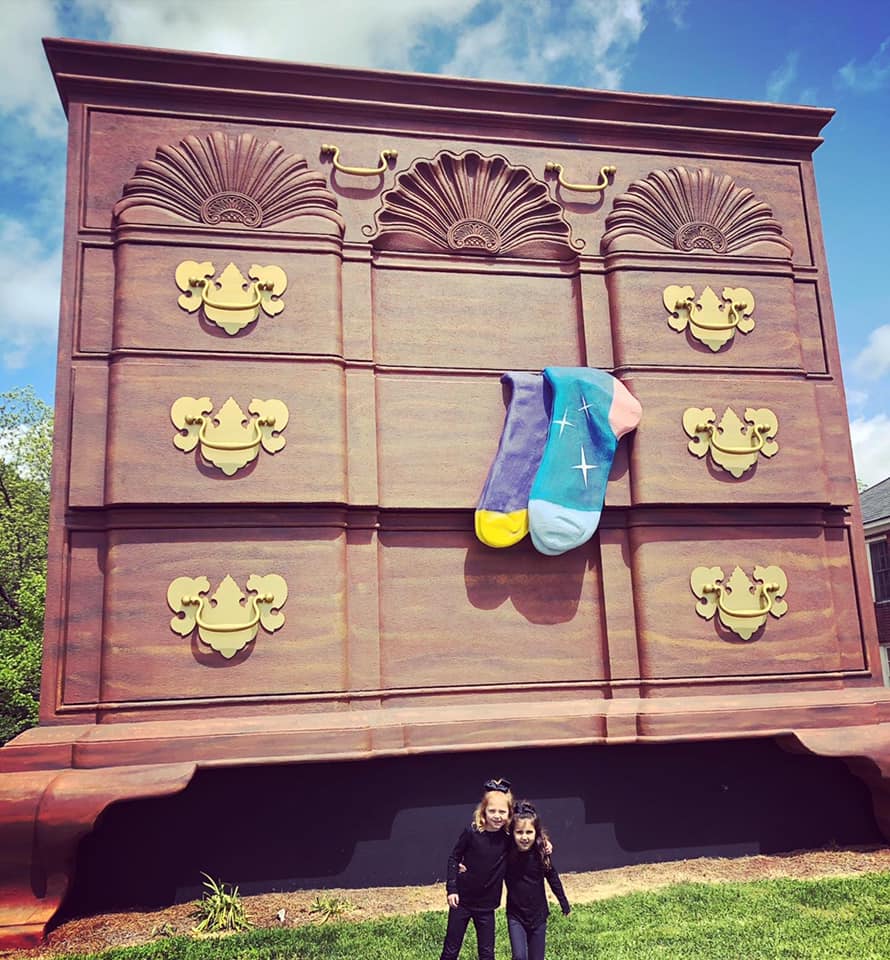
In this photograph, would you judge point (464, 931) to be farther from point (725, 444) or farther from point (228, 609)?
point (725, 444)

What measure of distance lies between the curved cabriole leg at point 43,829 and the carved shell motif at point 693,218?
3.56m

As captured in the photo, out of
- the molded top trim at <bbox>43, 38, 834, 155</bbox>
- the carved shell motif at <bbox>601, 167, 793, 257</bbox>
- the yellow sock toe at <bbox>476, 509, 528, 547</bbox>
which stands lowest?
the yellow sock toe at <bbox>476, 509, 528, 547</bbox>

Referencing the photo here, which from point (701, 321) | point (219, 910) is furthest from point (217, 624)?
point (701, 321)

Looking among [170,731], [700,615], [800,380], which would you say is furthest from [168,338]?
[800,380]

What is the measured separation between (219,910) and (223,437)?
6.88ft

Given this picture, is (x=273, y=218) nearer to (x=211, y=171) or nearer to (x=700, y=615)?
(x=211, y=171)

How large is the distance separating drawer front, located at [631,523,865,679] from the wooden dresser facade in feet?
0.05

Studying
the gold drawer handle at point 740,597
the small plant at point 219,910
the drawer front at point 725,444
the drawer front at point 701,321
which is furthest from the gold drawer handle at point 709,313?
the small plant at point 219,910

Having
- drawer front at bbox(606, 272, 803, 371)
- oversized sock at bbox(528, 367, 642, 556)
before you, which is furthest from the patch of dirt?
drawer front at bbox(606, 272, 803, 371)

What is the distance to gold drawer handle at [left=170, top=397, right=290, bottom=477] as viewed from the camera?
382 cm

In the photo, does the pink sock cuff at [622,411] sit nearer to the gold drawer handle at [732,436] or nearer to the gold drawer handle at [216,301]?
the gold drawer handle at [732,436]

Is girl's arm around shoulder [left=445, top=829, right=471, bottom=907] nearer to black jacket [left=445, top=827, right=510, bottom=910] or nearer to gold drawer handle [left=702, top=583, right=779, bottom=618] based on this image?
black jacket [left=445, top=827, right=510, bottom=910]

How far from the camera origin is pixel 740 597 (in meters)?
4.18

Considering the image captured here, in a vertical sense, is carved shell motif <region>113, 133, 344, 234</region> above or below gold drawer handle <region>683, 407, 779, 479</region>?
above
